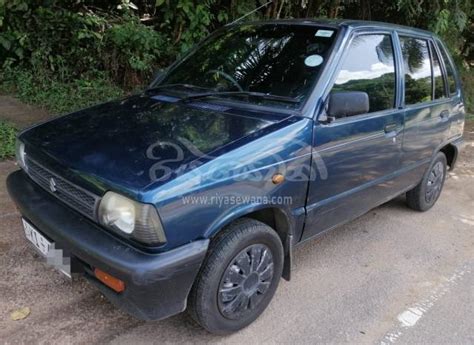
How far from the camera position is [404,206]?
15.2 feet

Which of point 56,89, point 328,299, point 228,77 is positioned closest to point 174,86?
point 228,77

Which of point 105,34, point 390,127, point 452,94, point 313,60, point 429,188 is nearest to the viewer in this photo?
point 313,60

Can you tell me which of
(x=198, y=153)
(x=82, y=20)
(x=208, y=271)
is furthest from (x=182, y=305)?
(x=82, y=20)

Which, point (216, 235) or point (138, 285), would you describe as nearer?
point (138, 285)

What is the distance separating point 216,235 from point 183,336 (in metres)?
0.67

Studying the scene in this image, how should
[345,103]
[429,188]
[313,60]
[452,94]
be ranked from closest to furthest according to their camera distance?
[345,103] → [313,60] → [452,94] → [429,188]

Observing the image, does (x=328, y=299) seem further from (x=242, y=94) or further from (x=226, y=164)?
(x=242, y=94)

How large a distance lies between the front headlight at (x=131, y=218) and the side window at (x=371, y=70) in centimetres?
153

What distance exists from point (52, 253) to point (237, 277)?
1000 mm

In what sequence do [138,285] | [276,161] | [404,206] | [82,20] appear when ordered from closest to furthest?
[138,285]
[276,161]
[404,206]
[82,20]

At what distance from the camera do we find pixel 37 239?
2.50 meters

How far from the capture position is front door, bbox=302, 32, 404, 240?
2820 millimetres

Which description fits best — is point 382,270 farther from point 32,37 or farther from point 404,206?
point 32,37

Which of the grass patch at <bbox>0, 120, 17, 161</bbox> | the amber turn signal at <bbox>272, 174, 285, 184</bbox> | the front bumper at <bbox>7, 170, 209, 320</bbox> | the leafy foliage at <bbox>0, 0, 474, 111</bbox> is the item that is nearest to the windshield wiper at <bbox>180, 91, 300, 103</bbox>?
the amber turn signal at <bbox>272, 174, 285, 184</bbox>
